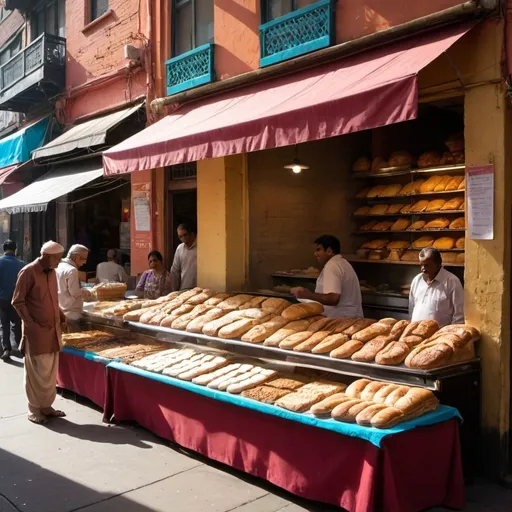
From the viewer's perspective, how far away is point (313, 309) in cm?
569

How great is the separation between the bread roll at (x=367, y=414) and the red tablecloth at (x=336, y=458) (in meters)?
0.12

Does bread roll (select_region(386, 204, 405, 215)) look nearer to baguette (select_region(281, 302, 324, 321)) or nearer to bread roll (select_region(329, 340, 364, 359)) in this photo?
baguette (select_region(281, 302, 324, 321))

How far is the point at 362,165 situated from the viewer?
8938 millimetres

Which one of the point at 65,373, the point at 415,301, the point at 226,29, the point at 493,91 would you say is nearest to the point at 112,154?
the point at 226,29

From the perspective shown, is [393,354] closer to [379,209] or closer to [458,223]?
[458,223]

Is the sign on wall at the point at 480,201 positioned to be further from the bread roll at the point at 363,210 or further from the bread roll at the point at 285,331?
the bread roll at the point at 363,210

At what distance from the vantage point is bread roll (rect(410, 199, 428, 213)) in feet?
25.7

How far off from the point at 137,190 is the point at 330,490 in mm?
6834

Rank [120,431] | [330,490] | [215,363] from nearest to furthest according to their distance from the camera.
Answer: [330,490] < [215,363] < [120,431]

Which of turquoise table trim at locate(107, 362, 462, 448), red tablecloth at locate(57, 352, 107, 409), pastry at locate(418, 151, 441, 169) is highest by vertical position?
pastry at locate(418, 151, 441, 169)

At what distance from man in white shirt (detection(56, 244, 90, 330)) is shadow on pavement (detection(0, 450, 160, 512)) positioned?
2.64 m

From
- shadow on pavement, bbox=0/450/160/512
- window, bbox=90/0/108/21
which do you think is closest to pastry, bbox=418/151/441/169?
shadow on pavement, bbox=0/450/160/512

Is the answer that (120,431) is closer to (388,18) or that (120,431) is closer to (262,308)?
(262,308)

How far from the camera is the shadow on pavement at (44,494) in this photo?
13.8 feet
